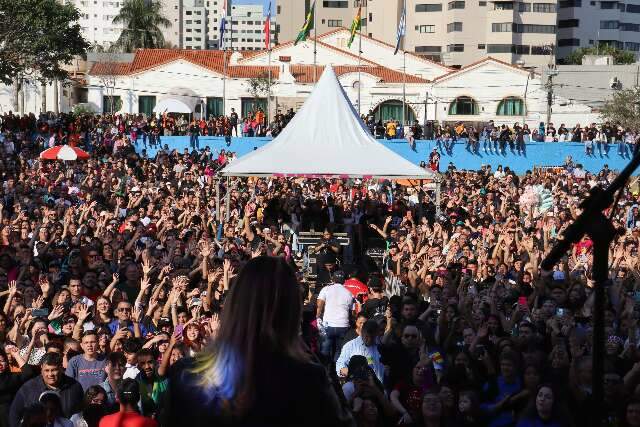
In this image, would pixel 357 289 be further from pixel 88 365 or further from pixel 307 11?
pixel 307 11

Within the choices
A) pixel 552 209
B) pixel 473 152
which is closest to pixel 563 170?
pixel 473 152

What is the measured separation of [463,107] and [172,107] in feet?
50.4

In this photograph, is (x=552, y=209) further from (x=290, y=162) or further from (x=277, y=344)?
(x=277, y=344)

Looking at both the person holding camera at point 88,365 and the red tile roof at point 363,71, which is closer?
the person holding camera at point 88,365

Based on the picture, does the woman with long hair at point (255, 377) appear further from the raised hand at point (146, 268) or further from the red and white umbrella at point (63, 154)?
the red and white umbrella at point (63, 154)

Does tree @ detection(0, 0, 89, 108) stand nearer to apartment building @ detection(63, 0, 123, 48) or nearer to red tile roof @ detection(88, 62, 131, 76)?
red tile roof @ detection(88, 62, 131, 76)

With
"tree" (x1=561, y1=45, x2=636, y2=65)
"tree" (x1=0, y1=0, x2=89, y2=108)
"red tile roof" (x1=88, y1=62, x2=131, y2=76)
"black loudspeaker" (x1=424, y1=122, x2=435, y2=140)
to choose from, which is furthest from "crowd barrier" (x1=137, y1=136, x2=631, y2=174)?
"tree" (x1=561, y1=45, x2=636, y2=65)

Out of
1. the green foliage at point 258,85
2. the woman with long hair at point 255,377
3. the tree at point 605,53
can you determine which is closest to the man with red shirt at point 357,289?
the woman with long hair at point 255,377

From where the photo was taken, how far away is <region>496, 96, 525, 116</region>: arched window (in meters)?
55.8

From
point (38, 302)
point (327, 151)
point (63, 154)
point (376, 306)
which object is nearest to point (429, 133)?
point (63, 154)

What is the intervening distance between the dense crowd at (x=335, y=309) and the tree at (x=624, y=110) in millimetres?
30277

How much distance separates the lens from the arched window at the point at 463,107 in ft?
181

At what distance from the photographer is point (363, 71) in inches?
2136

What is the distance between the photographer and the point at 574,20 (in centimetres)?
8975
